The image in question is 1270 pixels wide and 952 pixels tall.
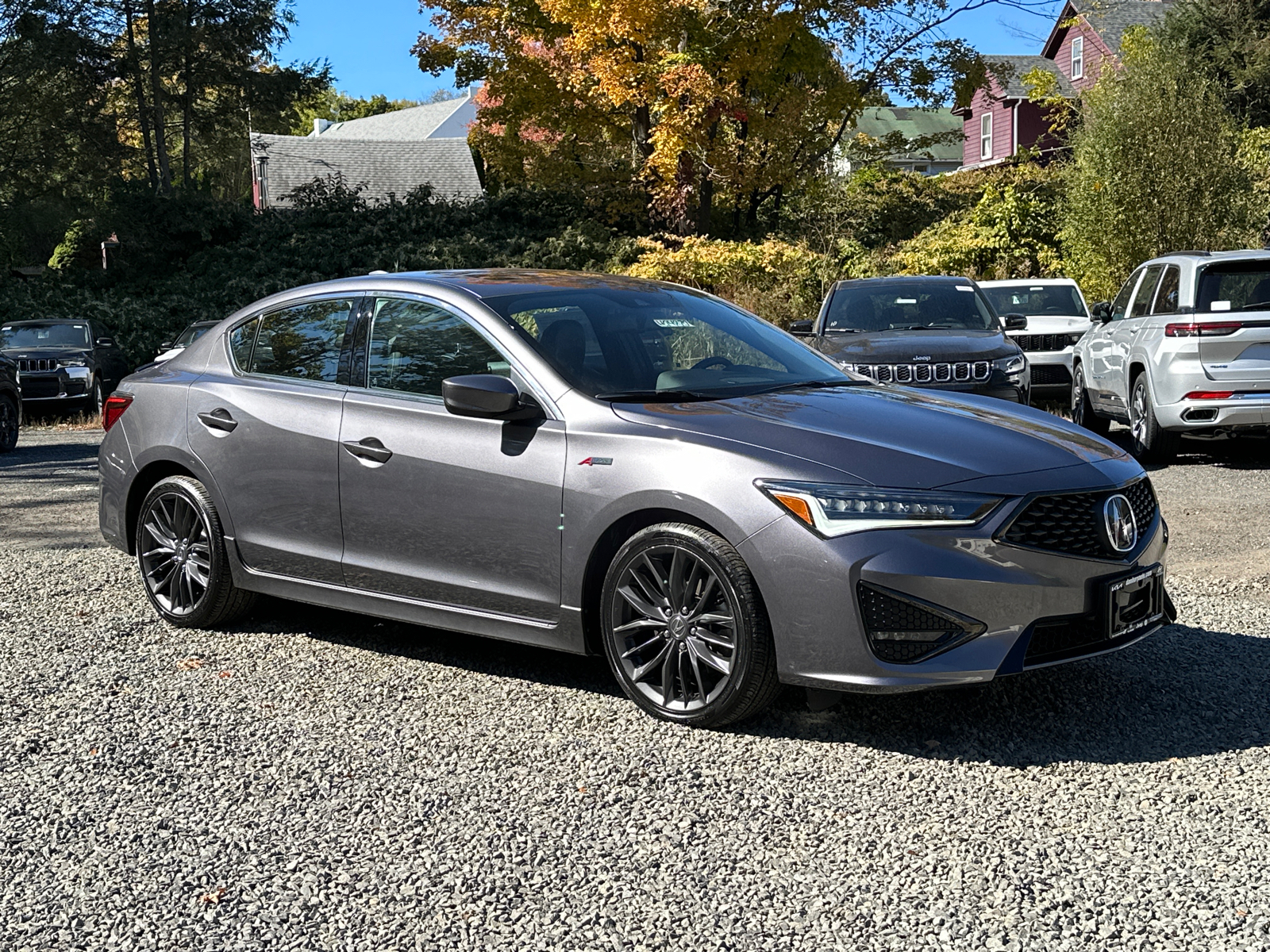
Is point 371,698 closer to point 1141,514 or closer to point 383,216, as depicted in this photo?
point 1141,514

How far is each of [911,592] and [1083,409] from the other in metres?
11.4

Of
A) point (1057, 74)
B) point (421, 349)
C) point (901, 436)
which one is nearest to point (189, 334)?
point (421, 349)

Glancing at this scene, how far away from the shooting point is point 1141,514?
4.86 metres

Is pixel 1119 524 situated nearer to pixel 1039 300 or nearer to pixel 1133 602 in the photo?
pixel 1133 602

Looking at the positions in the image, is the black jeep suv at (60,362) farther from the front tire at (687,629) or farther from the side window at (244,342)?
the front tire at (687,629)

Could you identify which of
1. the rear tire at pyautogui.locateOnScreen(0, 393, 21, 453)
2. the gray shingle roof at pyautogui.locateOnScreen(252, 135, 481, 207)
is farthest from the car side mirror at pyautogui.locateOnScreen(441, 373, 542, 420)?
the gray shingle roof at pyautogui.locateOnScreen(252, 135, 481, 207)

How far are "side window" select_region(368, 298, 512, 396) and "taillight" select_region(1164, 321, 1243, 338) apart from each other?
7900mm

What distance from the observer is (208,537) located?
248 inches

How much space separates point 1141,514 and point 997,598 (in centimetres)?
87

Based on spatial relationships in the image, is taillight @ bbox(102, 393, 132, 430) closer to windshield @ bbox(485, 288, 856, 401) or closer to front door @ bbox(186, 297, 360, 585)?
front door @ bbox(186, 297, 360, 585)

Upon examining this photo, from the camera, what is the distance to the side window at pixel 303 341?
238 inches

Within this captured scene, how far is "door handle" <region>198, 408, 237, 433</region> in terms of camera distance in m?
6.20

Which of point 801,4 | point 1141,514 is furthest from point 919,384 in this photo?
point 801,4

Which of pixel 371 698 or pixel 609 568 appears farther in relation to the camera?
pixel 371 698
